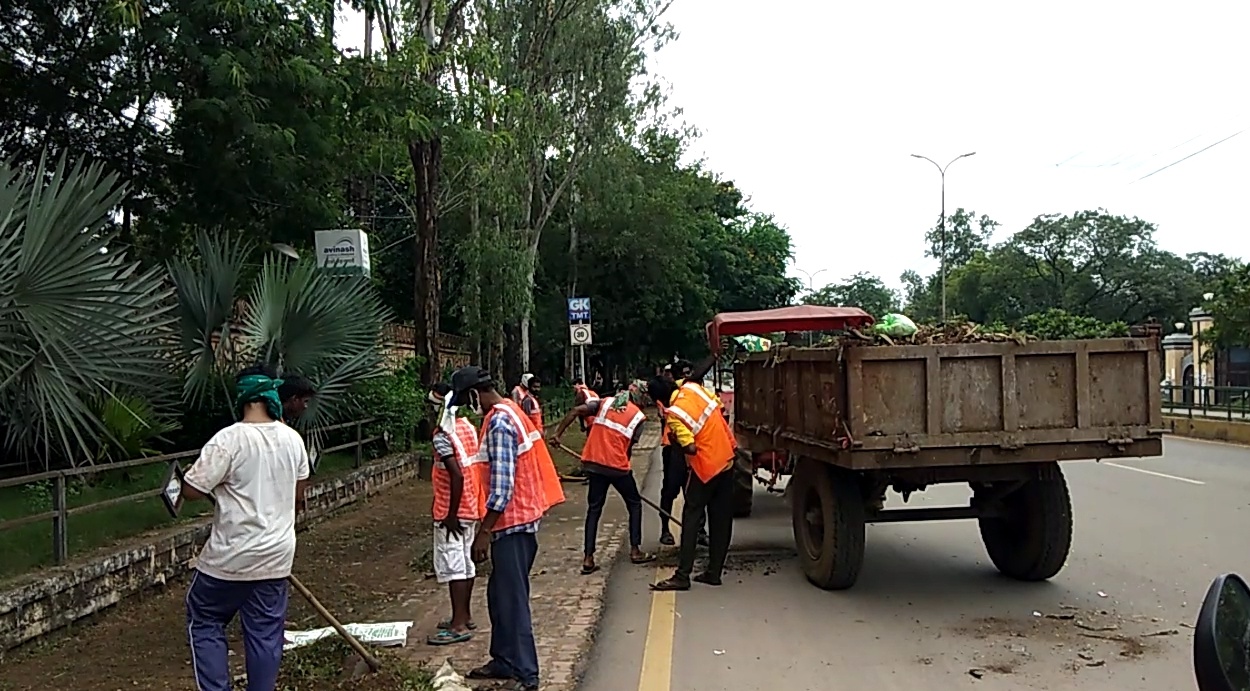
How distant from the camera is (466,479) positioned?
7.01 metres

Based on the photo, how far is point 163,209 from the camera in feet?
42.8

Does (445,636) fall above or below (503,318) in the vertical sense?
below

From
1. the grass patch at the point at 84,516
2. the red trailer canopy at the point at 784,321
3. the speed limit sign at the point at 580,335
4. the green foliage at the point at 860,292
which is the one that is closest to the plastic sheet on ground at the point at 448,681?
the grass patch at the point at 84,516

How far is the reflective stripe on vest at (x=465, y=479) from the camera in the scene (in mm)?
6891

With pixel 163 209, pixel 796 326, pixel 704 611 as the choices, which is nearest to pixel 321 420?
pixel 163 209

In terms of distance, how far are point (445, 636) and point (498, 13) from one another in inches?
769

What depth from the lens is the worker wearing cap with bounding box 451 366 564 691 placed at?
19.3 ft

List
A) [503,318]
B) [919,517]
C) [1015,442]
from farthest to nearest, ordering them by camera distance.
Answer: [503,318]
[919,517]
[1015,442]

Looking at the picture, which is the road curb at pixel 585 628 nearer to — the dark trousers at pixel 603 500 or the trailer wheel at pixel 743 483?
the dark trousers at pixel 603 500

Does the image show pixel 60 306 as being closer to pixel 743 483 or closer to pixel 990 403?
pixel 990 403

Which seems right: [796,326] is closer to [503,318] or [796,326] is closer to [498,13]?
[503,318]

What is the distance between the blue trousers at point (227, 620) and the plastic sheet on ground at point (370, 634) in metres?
1.45

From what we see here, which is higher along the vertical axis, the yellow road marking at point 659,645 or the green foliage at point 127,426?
the green foliage at point 127,426

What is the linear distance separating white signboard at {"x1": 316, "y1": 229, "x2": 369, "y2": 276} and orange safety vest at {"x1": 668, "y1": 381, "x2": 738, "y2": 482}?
5.81 meters
